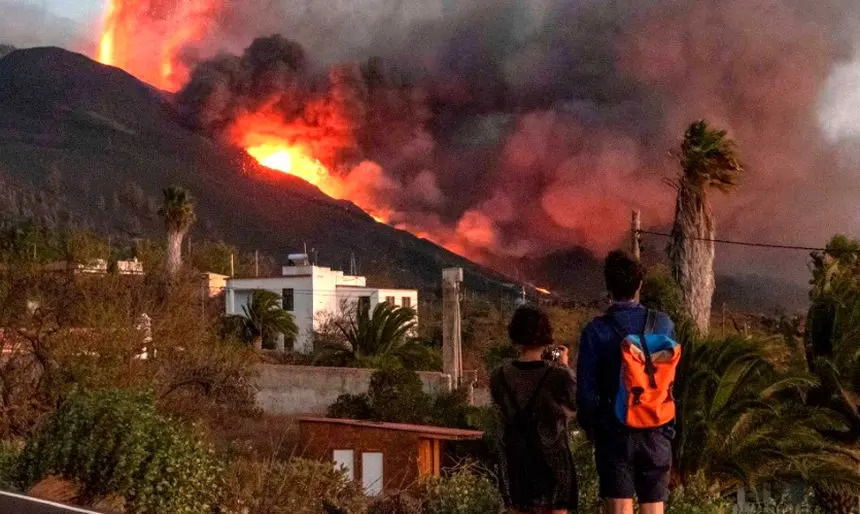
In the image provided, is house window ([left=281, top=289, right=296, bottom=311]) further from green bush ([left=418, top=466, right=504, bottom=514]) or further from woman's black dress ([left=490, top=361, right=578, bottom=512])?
woman's black dress ([left=490, top=361, right=578, bottom=512])

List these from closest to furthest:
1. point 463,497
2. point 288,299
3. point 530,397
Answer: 1. point 530,397
2. point 463,497
3. point 288,299

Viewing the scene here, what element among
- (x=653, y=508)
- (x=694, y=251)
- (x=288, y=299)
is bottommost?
(x=653, y=508)

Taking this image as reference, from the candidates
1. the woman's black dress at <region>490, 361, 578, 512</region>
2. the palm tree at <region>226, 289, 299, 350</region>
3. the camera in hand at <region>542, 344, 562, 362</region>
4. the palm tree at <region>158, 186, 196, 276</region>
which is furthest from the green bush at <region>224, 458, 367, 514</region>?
the palm tree at <region>158, 186, 196, 276</region>

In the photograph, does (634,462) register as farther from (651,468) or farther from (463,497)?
(463,497)

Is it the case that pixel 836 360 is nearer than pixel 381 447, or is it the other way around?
pixel 836 360

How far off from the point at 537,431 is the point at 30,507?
3.34m

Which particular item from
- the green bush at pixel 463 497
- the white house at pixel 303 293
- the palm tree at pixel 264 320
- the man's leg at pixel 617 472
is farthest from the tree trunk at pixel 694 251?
the white house at pixel 303 293

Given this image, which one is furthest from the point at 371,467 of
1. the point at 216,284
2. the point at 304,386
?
the point at 216,284

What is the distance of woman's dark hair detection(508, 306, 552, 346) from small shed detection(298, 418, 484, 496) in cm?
1453

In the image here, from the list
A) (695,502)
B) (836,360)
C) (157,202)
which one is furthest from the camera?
(157,202)

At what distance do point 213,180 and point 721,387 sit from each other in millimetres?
176483

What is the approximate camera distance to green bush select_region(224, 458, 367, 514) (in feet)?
31.1

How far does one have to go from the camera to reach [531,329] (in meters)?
5.96

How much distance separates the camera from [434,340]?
5638 centimetres
